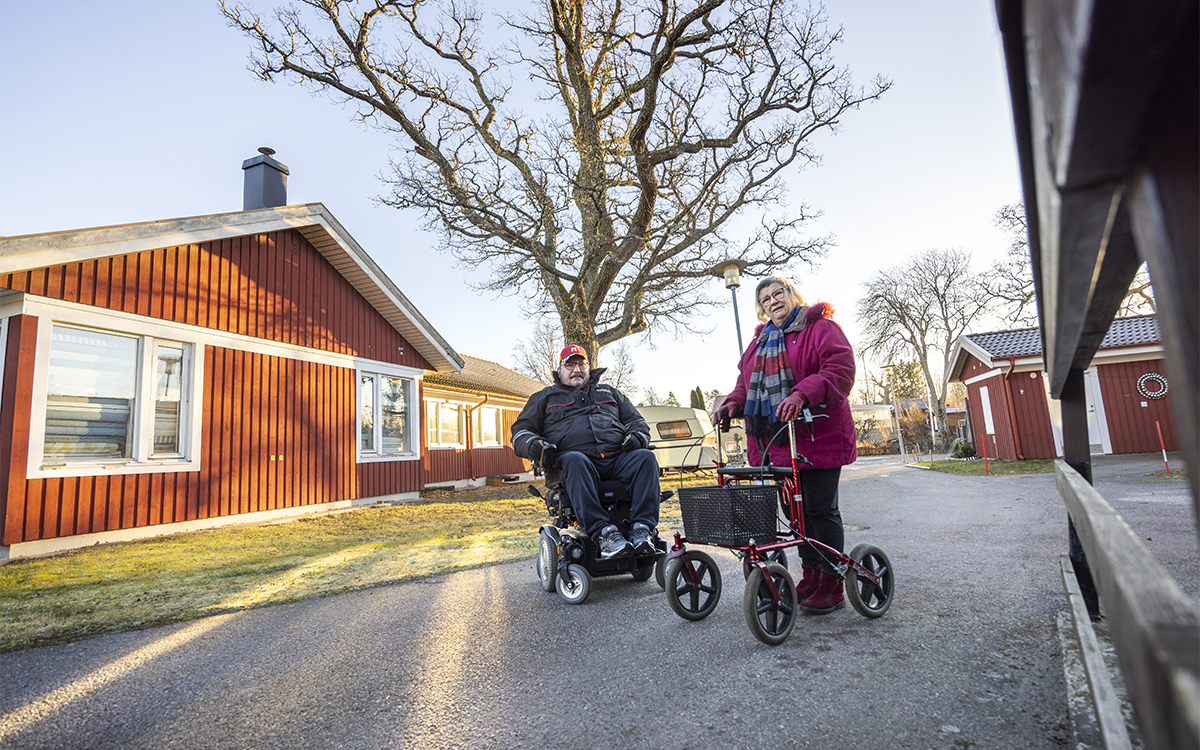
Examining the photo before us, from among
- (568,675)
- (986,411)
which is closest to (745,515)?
(568,675)

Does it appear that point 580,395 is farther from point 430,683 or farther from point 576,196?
point 576,196

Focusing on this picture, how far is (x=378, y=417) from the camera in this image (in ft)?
41.5

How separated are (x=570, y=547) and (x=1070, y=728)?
2.59 meters

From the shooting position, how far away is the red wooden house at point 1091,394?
16125 millimetres

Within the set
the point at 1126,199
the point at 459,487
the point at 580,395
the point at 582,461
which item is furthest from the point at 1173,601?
the point at 459,487

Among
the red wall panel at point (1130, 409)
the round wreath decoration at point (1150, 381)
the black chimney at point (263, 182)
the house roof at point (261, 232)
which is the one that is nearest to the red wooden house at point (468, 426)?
the house roof at point (261, 232)

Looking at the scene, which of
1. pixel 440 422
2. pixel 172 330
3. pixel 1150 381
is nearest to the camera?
pixel 172 330

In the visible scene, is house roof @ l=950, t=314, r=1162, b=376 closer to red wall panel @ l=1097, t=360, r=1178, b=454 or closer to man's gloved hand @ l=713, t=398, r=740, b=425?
red wall panel @ l=1097, t=360, r=1178, b=454

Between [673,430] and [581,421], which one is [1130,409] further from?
[581,421]

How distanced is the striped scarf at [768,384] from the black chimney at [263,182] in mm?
11702

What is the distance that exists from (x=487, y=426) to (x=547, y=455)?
16.2 meters

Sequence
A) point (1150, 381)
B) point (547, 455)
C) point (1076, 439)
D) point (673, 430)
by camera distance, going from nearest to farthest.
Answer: point (1076, 439), point (547, 455), point (1150, 381), point (673, 430)

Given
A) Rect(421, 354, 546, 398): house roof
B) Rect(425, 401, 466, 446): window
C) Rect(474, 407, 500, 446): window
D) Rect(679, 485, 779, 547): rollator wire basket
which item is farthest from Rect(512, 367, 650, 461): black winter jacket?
Rect(474, 407, 500, 446): window

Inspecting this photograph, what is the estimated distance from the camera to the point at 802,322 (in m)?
3.46
